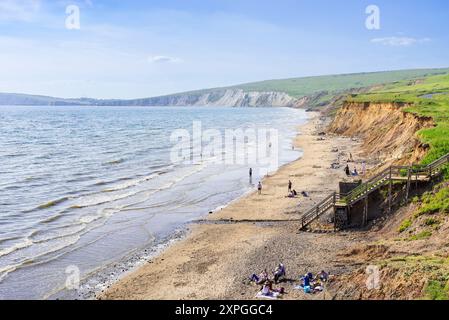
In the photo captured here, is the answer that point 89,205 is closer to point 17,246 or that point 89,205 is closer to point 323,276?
point 17,246

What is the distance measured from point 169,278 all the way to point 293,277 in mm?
6596

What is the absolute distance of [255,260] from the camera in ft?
85.6

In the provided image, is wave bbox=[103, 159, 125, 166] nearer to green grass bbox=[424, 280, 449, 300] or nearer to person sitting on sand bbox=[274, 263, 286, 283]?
person sitting on sand bbox=[274, 263, 286, 283]

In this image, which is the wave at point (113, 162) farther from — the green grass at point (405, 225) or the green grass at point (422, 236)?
the green grass at point (422, 236)

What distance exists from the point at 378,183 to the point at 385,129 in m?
40.4

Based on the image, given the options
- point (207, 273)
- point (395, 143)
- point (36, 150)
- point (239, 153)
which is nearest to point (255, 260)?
point (207, 273)

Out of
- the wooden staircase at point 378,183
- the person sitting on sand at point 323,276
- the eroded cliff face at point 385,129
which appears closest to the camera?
the person sitting on sand at point 323,276

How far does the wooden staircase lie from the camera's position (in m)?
29.4

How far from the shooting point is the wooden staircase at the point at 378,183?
96.3 feet

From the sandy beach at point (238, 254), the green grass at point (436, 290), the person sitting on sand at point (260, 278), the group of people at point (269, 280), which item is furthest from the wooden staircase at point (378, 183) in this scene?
the green grass at point (436, 290)

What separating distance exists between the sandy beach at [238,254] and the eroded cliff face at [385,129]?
9.34 metres

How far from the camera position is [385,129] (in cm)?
6825

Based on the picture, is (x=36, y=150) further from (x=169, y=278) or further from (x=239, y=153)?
(x=169, y=278)
